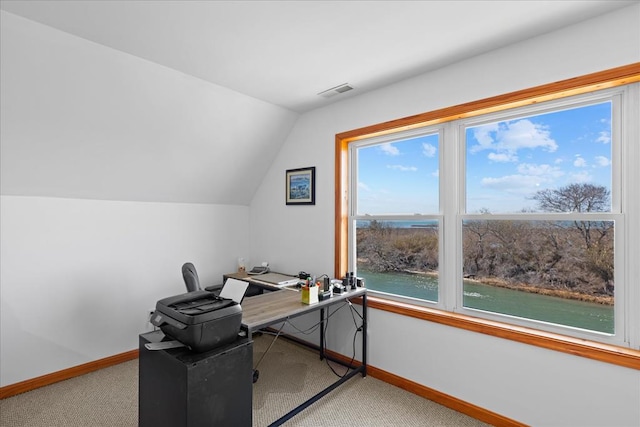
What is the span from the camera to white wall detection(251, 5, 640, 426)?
1724mm

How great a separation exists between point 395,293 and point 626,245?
60.9 inches

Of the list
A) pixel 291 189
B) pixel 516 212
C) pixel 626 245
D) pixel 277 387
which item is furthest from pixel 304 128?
pixel 626 245

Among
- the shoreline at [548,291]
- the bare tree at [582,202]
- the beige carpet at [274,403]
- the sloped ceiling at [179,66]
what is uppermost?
the sloped ceiling at [179,66]

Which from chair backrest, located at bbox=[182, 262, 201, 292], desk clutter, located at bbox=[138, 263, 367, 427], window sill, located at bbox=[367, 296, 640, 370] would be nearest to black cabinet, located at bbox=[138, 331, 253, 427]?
desk clutter, located at bbox=[138, 263, 367, 427]

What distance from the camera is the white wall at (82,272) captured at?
2387 mm

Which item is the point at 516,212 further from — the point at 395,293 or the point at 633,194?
the point at 395,293

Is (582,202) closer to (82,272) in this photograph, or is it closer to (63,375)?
(82,272)

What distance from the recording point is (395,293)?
2756 mm

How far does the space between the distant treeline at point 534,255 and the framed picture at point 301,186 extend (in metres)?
1.05

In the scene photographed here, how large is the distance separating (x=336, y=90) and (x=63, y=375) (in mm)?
3309

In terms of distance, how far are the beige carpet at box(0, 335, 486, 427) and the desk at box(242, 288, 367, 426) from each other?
86 mm

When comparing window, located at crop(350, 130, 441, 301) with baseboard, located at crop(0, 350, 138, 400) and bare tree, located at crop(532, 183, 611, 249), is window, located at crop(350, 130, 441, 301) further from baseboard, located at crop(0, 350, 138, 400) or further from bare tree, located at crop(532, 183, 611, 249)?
baseboard, located at crop(0, 350, 138, 400)

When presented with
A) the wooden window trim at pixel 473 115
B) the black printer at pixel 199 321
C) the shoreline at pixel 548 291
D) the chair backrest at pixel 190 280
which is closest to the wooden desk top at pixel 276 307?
the black printer at pixel 199 321

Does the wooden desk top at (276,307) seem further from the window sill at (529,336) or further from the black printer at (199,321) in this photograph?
the window sill at (529,336)
